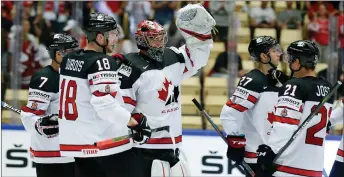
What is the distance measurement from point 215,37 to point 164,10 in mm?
1172

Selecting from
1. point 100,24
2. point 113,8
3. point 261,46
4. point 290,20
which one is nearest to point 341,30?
point 290,20

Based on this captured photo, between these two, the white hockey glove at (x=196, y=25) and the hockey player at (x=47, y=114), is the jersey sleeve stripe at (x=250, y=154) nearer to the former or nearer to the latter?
the white hockey glove at (x=196, y=25)

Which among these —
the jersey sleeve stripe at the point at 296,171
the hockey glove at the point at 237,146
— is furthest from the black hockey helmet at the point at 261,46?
the jersey sleeve stripe at the point at 296,171

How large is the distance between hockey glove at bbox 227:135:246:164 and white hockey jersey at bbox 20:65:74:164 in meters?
0.99

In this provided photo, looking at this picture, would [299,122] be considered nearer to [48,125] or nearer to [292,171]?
[292,171]

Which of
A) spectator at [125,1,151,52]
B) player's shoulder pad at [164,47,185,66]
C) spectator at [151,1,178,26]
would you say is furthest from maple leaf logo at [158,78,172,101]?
spectator at [151,1,178,26]

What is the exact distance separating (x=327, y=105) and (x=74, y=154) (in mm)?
1330

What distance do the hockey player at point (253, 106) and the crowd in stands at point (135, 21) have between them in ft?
7.33

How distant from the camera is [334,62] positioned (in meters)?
7.06

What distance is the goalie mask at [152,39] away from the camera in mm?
4418

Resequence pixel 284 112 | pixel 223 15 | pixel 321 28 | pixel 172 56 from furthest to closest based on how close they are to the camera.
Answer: pixel 321 28 < pixel 223 15 < pixel 172 56 < pixel 284 112

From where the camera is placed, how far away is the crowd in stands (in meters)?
7.29

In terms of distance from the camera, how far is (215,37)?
718 centimetres

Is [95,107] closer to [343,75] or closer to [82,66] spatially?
[82,66]
